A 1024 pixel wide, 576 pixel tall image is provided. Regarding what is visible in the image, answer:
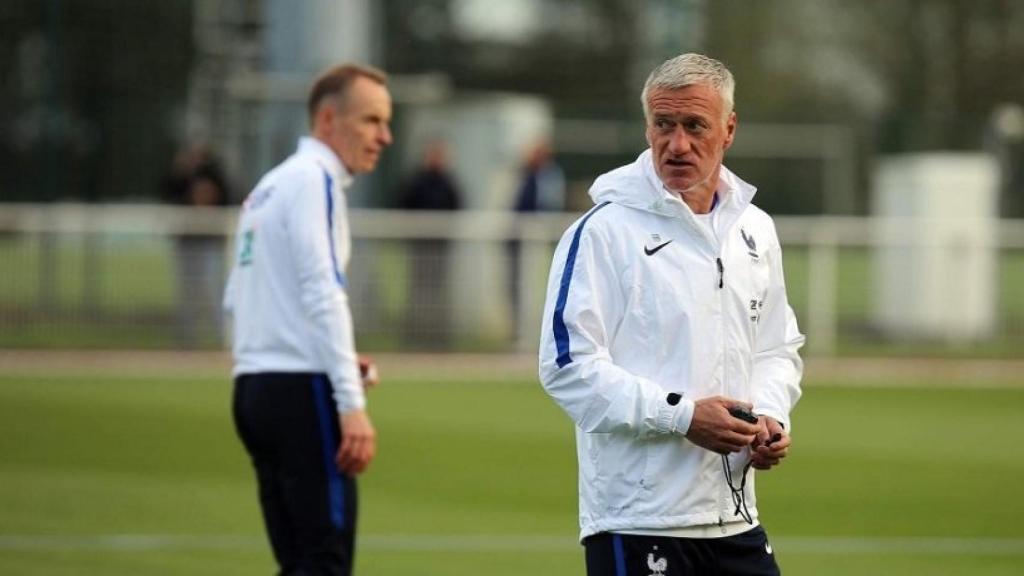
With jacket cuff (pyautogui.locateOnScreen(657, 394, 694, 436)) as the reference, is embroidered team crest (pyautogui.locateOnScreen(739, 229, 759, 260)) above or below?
above

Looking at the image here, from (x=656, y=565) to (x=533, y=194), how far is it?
643 inches

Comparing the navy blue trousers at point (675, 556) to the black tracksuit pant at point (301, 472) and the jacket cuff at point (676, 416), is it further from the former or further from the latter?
the black tracksuit pant at point (301, 472)

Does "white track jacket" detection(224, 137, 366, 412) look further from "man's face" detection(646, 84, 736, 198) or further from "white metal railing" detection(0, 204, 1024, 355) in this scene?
"white metal railing" detection(0, 204, 1024, 355)

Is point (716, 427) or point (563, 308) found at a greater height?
point (563, 308)

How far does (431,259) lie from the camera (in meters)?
20.8

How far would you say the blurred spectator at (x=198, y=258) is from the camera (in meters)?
20.1

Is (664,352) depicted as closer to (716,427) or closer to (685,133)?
(716,427)

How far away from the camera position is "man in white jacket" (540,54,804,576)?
15.8 feet

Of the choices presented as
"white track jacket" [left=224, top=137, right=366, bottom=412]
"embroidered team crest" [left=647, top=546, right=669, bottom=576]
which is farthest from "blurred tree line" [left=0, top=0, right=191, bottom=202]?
"embroidered team crest" [left=647, top=546, right=669, bottom=576]

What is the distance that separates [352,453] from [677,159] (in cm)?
198

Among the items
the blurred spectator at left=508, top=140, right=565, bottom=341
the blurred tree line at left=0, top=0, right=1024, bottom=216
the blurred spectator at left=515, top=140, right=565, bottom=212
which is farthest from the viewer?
the blurred tree line at left=0, top=0, right=1024, bottom=216

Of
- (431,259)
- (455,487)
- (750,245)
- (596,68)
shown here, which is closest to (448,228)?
(431,259)

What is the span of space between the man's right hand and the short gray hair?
0.72 meters

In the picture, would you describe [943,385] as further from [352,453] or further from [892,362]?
[352,453]
